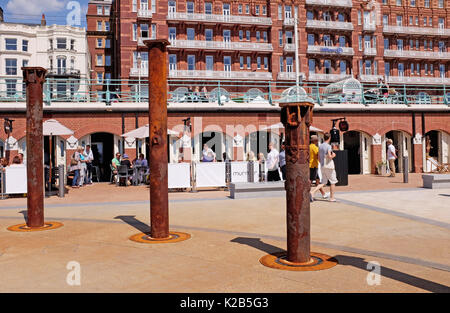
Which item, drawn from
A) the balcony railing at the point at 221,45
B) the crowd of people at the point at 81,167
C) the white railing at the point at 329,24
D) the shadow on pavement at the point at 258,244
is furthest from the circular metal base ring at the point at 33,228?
the white railing at the point at 329,24

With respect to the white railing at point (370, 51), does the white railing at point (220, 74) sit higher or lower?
lower

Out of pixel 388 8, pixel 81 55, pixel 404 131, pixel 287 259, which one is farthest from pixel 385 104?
pixel 81 55

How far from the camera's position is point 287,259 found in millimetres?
4660

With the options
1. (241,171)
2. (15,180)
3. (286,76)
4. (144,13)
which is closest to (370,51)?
(286,76)

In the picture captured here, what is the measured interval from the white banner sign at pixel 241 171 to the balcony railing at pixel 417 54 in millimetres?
40788

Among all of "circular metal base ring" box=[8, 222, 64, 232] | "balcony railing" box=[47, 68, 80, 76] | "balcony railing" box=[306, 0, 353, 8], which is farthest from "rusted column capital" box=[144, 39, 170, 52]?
"balcony railing" box=[47, 68, 80, 76]

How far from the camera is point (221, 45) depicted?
42.2 meters

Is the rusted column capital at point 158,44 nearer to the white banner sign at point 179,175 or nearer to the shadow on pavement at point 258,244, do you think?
the shadow on pavement at point 258,244

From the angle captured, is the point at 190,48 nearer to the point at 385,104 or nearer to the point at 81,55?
the point at 81,55

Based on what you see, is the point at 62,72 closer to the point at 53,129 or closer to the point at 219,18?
the point at 219,18

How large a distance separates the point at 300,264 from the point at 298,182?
0.91 m

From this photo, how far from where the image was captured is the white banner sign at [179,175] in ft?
43.9

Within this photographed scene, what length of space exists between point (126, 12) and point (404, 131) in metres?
30.2

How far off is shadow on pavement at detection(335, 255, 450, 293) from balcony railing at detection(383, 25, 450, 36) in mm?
49661
